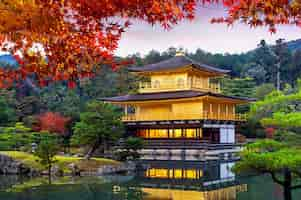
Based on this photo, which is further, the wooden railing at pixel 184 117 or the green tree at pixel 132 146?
the wooden railing at pixel 184 117

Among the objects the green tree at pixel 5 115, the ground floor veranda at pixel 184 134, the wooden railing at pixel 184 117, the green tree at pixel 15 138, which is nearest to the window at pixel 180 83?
the wooden railing at pixel 184 117

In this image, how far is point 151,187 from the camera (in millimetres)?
16109

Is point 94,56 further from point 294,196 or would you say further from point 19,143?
point 19,143

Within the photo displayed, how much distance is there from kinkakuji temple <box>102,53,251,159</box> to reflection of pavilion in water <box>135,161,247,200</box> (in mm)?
4564

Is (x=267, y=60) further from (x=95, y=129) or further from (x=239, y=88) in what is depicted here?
(x=95, y=129)

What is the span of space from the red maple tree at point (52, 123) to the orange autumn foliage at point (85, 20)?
23803mm

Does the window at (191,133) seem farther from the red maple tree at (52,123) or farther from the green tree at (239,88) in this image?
the green tree at (239,88)

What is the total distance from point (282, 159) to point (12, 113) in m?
24.5

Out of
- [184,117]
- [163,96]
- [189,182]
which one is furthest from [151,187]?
[163,96]

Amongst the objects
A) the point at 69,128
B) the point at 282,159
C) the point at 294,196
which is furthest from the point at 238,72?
the point at 282,159

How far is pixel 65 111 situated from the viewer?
109 ft

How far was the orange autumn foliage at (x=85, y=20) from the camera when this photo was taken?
4.44 m

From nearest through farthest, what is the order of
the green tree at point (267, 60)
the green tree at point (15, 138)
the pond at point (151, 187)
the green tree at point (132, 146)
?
the pond at point (151, 187)
the green tree at point (132, 146)
the green tree at point (15, 138)
the green tree at point (267, 60)

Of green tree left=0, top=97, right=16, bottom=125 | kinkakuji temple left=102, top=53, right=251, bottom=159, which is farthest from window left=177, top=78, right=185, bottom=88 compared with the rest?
green tree left=0, top=97, right=16, bottom=125
